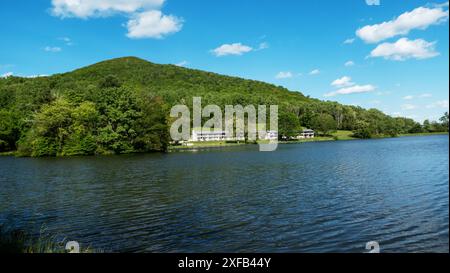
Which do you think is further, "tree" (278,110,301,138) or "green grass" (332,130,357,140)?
"green grass" (332,130,357,140)

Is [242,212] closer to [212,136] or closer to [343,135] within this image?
[212,136]

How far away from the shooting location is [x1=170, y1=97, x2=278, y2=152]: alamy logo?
129663mm

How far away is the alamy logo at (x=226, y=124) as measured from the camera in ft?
425

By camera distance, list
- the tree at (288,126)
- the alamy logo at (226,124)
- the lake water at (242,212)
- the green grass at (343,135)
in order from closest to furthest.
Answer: the lake water at (242,212)
the alamy logo at (226,124)
the tree at (288,126)
the green grass at (343,135)

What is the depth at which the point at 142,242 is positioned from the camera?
16.7 meters

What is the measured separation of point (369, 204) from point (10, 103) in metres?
121

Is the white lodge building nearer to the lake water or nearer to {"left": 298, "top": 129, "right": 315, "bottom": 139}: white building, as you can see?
{"left": 298, "top": 129, "right": 315, "bottom": 139}: white building

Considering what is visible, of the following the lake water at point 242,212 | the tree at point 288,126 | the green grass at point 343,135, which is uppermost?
the tree at point 288,126

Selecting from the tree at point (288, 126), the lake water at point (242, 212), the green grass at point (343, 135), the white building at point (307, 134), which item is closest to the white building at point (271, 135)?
the tree at point (288, 126)

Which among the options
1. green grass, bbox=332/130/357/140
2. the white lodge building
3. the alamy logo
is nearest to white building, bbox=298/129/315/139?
green grass, bbox=332/130/357/140

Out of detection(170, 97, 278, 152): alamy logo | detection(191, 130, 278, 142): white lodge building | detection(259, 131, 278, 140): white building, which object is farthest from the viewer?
detection(259, 131, 278, 140): white building

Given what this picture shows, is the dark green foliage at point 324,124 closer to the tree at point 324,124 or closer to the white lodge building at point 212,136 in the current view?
the tree at point 324,124
